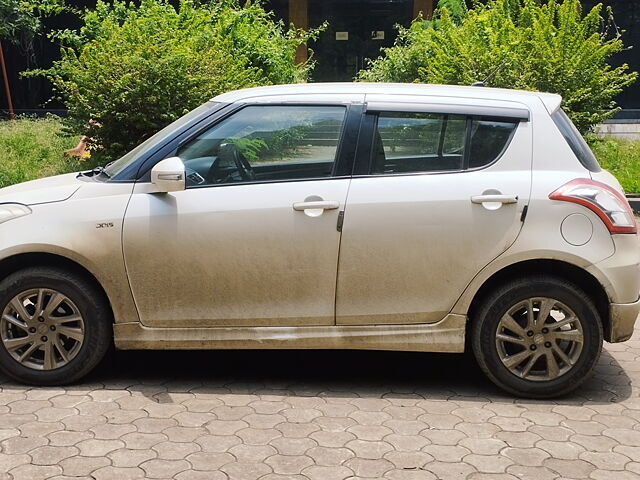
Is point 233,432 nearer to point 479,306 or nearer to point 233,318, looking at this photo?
point 233,318

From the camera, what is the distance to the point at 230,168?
207 inches

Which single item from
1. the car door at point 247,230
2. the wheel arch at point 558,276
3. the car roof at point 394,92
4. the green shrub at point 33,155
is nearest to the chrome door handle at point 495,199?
the wheel arch at point 558,276

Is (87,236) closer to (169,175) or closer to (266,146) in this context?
(169,175)

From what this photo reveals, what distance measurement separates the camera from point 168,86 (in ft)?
35.0

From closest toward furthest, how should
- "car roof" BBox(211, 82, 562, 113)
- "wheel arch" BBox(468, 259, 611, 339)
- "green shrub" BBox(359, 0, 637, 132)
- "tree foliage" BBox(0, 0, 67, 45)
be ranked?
"wheel arch" BBox(468, 259, 611, 339) < "car roof" BBox(211, 82, 562, 113) < "green shrub" BBox(359, 0, 637, 132) < "tree foliage" BBox(0, 0, 67, 45)

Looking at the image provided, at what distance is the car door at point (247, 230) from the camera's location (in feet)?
16.7

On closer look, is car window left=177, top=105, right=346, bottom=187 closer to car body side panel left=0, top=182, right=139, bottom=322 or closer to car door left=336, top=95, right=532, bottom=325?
car door left=336, top=95, right=532, bottom=325

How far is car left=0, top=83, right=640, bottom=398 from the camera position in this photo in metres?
5.05

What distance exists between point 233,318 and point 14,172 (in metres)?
8.66

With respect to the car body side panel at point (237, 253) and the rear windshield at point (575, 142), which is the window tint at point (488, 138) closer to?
the rear windshield at point (575, 142)

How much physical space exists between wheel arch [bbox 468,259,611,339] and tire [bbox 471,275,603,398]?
56 millimetres

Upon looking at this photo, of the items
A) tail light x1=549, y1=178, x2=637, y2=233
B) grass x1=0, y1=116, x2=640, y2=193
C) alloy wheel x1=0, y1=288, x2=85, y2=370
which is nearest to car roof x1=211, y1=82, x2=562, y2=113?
tail light x1=549, y1=178, x2=637, y2=233

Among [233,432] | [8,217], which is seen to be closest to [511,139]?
[233,432]

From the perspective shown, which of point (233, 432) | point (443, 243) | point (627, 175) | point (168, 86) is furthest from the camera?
point (627, 175)
